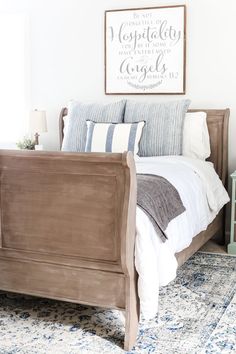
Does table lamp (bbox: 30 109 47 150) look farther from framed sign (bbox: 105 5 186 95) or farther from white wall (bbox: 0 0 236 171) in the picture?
framed sign (bbox: 105 5 186 95)

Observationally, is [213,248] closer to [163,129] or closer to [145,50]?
[163,129]

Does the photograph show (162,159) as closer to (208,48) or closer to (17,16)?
(208,48)

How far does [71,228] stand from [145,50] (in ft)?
7.72

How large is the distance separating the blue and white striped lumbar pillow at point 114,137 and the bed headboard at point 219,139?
58cm

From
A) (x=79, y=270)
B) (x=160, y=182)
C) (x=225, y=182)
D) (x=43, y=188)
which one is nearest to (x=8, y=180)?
(x=43, y=188)

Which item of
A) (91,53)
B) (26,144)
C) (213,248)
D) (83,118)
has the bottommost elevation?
(213,248)

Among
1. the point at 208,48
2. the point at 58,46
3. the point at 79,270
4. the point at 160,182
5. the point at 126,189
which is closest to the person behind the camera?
the point at 126,189

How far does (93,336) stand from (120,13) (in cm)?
288

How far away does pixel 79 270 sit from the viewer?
2.46 m

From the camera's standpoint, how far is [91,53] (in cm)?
461

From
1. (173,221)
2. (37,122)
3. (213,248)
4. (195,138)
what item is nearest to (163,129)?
(195,138)

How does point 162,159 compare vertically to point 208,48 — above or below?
below

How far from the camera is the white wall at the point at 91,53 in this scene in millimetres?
4141

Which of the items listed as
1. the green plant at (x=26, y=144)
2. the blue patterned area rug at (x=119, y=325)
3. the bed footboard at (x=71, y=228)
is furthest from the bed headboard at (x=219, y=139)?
the bed footboard at (x=71, y=228)
